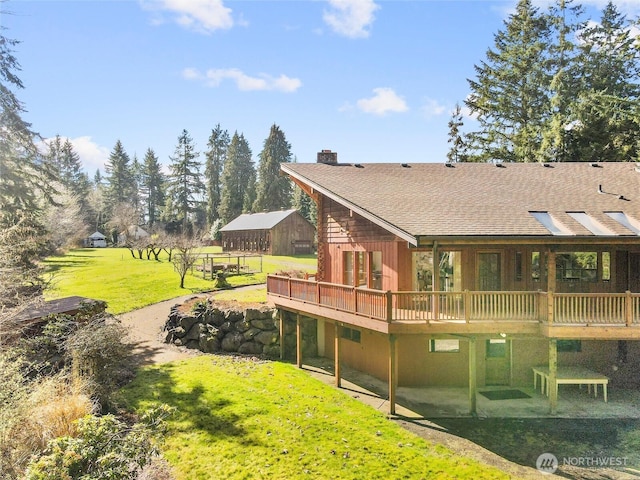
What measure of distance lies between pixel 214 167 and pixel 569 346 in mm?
66278

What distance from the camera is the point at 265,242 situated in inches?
1762

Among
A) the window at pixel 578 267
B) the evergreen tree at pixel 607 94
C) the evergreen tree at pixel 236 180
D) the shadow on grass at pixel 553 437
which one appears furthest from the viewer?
the evergreen tree at pixel 236 180

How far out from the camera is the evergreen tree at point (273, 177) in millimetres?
58656

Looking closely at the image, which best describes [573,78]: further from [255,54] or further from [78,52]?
[78,52]

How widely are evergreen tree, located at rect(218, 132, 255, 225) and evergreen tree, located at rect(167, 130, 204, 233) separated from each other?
6.58 metres

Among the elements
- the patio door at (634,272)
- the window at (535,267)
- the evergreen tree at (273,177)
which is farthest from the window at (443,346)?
the evergreen tree at (273,177)

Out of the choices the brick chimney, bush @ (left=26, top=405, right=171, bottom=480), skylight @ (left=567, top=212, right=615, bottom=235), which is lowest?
bush @ (left=26, top=405, right=171, bottom=480)

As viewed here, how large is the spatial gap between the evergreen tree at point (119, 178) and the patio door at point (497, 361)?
7409cm

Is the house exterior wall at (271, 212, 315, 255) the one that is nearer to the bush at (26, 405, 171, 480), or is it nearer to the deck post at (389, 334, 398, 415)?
the deck post at (389, 334, 398, 415)

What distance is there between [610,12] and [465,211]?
31096 mm

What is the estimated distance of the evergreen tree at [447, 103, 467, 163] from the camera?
38.8 m

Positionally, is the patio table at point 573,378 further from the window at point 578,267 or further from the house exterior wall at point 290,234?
the house exterior wall at point 290,234

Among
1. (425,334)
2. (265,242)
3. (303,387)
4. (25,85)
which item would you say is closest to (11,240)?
(25,85)

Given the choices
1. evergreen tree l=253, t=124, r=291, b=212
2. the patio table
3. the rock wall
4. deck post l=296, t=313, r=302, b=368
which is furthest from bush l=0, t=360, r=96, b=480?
evergreen tree l=253, t=124, r=291, b=212
